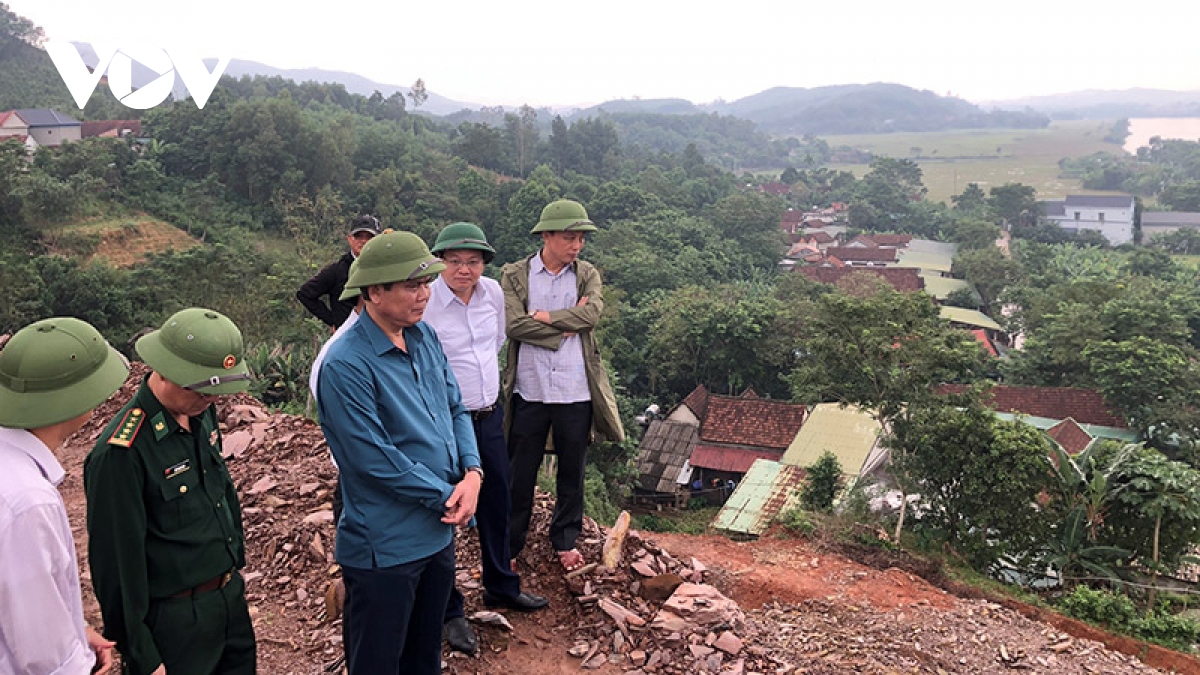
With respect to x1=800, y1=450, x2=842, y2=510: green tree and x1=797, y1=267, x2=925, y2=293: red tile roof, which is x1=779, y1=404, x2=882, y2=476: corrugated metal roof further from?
x1=797, y1=267, x2=925, y2=293: red tile roof

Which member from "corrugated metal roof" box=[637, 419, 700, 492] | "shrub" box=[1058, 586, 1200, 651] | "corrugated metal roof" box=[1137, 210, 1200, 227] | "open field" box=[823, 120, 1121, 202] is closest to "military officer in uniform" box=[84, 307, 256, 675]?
"shrub" box=[1058, 586, 1200, 651]

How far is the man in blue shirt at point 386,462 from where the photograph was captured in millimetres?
2076

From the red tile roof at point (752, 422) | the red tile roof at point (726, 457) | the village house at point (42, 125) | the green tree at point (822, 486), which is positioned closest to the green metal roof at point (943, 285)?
the red tile roof at point (752, 422)

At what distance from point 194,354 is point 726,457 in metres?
16.2

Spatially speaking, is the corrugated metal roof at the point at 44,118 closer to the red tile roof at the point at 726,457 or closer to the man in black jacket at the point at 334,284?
the red tile roof at the point at 726,457

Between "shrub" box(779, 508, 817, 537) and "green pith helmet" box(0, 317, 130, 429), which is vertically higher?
"green pith helmet" box(0, 317, 130, 429)

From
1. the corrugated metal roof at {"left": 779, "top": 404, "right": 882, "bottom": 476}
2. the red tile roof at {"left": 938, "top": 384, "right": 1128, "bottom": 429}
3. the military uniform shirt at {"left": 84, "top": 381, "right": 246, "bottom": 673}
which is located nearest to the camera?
the military uniform shirt at {"left": 84, "top": 381, "right": 246, "bottom": 673}

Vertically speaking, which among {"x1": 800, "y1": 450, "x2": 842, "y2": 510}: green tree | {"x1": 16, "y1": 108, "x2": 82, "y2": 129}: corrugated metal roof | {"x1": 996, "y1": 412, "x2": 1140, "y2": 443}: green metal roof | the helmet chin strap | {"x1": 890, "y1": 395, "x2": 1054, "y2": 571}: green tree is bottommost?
{"x1": 996, "y1": 412, "x2": 1140, "y2": 443}: green metal roof

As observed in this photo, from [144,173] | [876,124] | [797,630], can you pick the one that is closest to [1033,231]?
[144,173]

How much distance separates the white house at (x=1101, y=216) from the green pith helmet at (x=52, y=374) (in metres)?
56.6

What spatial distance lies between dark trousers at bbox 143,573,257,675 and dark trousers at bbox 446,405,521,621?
0.98m

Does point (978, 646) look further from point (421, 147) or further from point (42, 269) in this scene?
point (421, 147)

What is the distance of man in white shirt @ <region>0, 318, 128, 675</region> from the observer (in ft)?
4.76

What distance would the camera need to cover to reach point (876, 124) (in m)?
175
